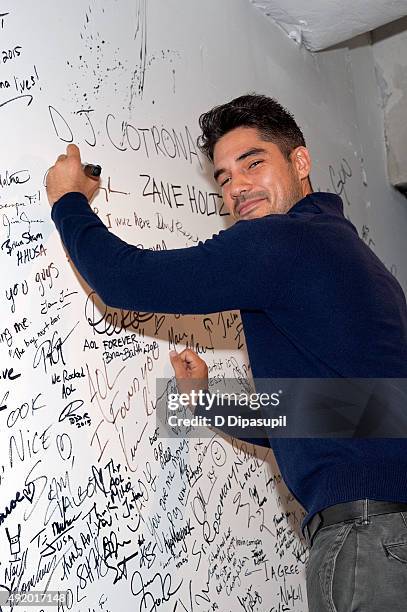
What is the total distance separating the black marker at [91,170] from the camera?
138 centimetres

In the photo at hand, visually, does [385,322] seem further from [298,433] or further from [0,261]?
[0,261]

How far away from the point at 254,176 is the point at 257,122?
0.37ft

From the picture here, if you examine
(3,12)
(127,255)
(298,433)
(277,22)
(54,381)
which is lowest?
(298,433)

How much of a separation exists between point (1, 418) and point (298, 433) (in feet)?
1.52

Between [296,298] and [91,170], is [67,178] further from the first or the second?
[296,298]

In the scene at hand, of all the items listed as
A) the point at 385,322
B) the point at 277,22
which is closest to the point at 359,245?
the point at 385,322

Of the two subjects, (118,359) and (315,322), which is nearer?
(315,322)

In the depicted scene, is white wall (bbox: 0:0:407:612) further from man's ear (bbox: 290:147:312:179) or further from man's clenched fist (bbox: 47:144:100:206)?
man's ear (bbox: 290:147:312:179)

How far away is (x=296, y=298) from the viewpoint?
1.22 m

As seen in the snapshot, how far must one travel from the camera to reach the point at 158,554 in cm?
146

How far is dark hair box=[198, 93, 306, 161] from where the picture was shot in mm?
1491

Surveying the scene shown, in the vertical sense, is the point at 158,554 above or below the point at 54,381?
below

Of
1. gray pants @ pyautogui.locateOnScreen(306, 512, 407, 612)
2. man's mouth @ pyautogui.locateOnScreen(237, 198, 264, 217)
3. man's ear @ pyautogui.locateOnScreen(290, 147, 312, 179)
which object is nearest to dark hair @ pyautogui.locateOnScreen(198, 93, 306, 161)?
man's ear @ pyautogui.locateOnScreen(290, 147, 312, 179)

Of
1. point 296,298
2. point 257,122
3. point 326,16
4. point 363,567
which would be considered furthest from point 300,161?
point 326,16
